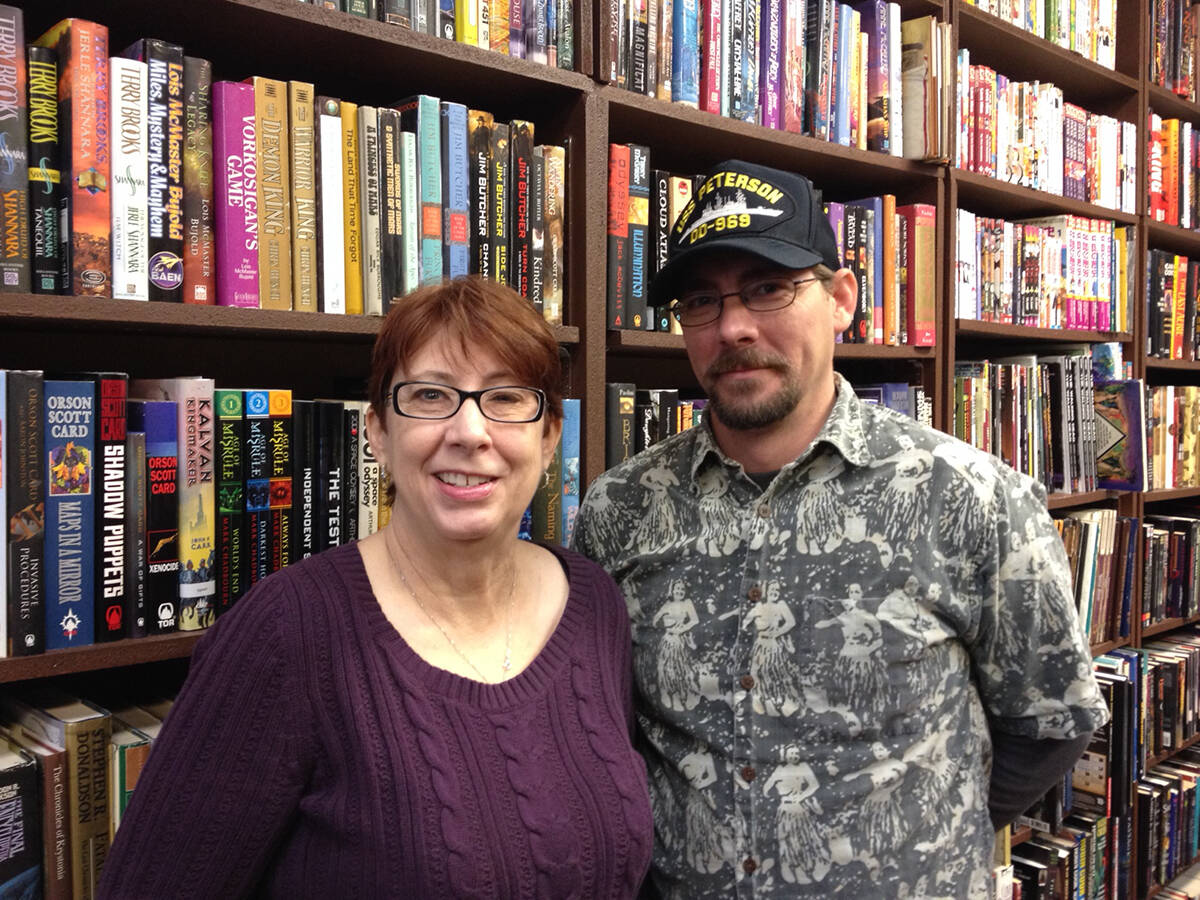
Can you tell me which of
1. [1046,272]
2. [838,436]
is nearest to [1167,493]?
[1046,272]

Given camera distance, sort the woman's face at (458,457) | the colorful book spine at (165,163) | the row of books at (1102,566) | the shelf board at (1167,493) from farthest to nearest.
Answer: the shelf board at (1167,493)
the row of books at (1102,566)
the colorful book spine at (165,163)
the woman's face at (458,457)

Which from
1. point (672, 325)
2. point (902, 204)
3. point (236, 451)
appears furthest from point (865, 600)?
point (902, 204)

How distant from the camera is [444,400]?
975mm

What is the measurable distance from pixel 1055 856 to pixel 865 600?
1.62 m

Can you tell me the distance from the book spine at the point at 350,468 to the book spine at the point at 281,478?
76 millimetres

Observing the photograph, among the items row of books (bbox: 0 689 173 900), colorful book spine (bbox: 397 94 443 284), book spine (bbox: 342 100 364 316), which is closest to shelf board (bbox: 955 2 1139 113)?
colorful book spine (bbox: 397 94 443 284)

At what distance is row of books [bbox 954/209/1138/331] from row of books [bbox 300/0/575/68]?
3.42 feet

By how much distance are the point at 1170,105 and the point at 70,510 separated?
10.0ft

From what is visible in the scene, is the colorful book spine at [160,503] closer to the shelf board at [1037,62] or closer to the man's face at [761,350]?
the man's face at [761,350]

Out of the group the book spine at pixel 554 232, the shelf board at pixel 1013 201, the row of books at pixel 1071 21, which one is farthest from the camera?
the row of books at pixel 1071 21

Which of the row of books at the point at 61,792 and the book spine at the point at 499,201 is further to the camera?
the book spine at the point at 499,201

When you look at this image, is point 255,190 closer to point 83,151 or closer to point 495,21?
point 83,151

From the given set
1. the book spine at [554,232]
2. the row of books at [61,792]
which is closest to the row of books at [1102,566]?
the book spine at [554,232]

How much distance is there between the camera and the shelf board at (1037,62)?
2.05 metres
